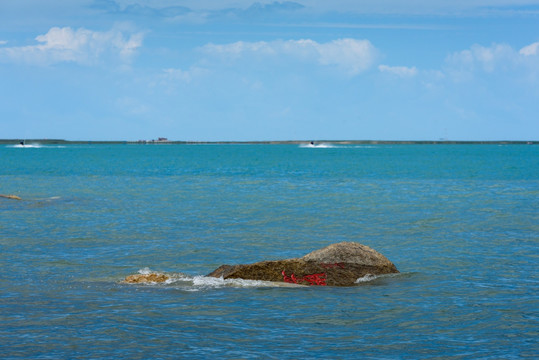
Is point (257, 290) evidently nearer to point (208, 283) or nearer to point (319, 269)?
point (208, 283)

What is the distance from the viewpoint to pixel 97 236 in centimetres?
2914

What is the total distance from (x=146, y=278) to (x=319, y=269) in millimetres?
4572

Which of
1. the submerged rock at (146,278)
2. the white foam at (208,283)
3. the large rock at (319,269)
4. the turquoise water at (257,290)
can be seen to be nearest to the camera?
the turquoise water at (257,290)

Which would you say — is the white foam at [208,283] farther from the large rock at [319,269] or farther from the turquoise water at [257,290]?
the large rock at [319,269]

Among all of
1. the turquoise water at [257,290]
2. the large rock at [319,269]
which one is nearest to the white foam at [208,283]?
the turquoise water at [257,290]

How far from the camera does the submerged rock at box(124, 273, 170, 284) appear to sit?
1877 centimetres

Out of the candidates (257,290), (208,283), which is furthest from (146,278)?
(257,290)

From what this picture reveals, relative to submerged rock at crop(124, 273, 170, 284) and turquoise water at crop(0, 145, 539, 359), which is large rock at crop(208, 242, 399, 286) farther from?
submerged rock at crop(124, 273, 170, 284)

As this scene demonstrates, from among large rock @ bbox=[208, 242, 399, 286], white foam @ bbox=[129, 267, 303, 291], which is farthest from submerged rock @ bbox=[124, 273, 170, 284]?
large rock @ bbox=[208, 242, 399, 286]

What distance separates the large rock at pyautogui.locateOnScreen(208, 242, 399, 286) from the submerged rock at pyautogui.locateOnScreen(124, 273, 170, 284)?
1.39m

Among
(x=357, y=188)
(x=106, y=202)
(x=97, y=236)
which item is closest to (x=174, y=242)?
(x=97, y=236)

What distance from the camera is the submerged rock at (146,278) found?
61.6 feet

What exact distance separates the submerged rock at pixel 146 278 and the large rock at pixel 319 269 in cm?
139

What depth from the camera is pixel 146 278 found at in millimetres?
18891
